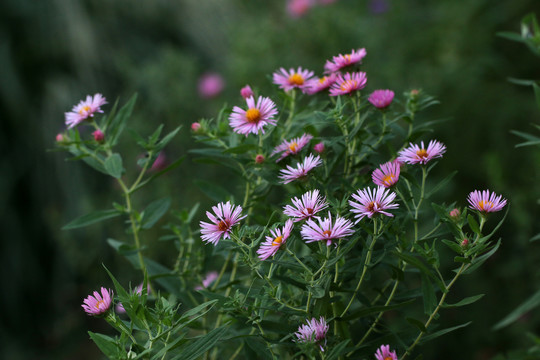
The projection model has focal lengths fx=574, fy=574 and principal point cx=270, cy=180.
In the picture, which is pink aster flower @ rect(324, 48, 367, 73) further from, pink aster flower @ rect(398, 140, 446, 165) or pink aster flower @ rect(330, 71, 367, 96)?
pink aster flower @ rect(398, 140, 446, 165)

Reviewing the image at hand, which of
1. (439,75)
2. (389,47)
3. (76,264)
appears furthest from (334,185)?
(76,264)

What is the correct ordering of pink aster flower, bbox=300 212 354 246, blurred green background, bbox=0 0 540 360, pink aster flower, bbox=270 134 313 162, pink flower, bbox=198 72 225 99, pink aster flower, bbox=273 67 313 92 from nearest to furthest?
1. pink aster flower, bbox=300 212 354 246
2. pink aster flower, bbox=270 134 313 162
3. pink aster flower, bbox=273 67 313 92
4. blurred green background, bbox=0 0 540 360
5. pink flower, bbox=198 72 225 99

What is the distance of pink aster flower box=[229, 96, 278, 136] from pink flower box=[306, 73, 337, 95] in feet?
0.27

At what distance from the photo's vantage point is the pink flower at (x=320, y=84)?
0.61m

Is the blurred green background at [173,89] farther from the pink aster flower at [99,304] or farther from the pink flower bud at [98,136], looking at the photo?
the pink aster flower at [99,304]

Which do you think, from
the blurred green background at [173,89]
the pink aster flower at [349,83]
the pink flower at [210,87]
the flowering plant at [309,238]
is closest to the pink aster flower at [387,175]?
the flowering plant at [309,238]

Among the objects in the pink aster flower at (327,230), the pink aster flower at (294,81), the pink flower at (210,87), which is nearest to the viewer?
the pink aster flower at (327,230)

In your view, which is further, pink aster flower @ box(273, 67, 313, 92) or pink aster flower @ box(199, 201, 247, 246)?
pink aster flower @ box(273, 67, 313, 92)

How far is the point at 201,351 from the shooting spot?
47 centimetres

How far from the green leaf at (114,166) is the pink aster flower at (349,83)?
0.24 m

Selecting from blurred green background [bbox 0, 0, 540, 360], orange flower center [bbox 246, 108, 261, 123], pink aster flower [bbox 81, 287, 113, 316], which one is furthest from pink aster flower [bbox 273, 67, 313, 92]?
blurred green background [bbox 0, 0, 540, 360]

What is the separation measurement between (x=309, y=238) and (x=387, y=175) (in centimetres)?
10

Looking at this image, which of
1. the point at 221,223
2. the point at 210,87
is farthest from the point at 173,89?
the point at 221,223

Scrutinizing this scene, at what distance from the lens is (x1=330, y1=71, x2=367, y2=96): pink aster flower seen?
57cm
